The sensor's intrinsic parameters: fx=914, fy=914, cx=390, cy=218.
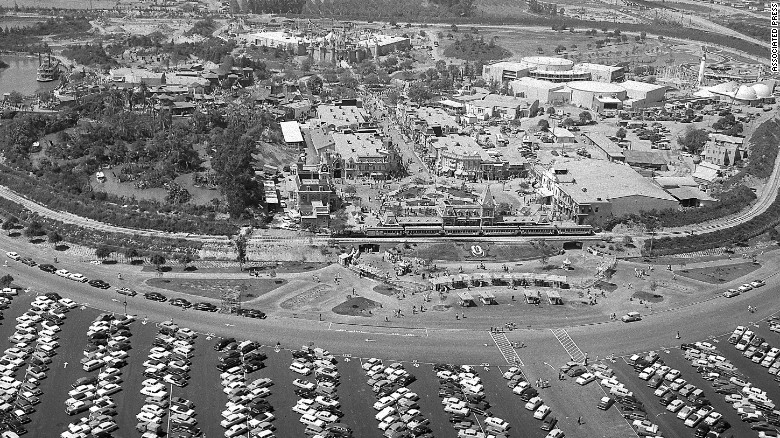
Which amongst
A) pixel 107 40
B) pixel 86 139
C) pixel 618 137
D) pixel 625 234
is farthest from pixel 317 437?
pixel 107 40

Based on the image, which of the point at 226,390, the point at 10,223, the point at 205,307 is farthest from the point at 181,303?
the point at 10,223

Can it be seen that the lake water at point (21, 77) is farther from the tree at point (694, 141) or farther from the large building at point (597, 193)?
the tree at point (694, 141)

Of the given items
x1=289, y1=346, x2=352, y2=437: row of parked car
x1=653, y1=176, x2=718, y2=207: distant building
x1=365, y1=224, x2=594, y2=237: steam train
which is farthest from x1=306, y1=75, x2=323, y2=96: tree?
x1=289, y1=346, x2=352, y2=437: row of parked car

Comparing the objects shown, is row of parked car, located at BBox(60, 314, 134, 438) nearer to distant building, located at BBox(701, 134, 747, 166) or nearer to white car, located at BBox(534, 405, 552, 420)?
white car, located at BBox(534, 405, 552, 420)

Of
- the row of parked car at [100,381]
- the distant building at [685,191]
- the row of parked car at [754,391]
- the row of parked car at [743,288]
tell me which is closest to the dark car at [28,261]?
the row of parked car at [100,381]

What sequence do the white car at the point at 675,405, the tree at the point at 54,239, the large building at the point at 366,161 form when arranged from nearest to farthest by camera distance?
the white car at the point at 675,405
the tree at the point at 54,239
the large building at the point at 366,161

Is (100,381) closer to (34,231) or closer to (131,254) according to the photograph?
(131,254)

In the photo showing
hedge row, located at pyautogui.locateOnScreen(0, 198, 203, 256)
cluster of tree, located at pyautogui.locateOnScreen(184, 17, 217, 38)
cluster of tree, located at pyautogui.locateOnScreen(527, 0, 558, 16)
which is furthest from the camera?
cluster of tree, located at pyautogui.locateOnScreen(527, 0, 558, 16)

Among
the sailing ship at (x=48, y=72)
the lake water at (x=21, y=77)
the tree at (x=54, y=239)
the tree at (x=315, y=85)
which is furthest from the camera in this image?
the sailing ship at (x=48, y=72)
